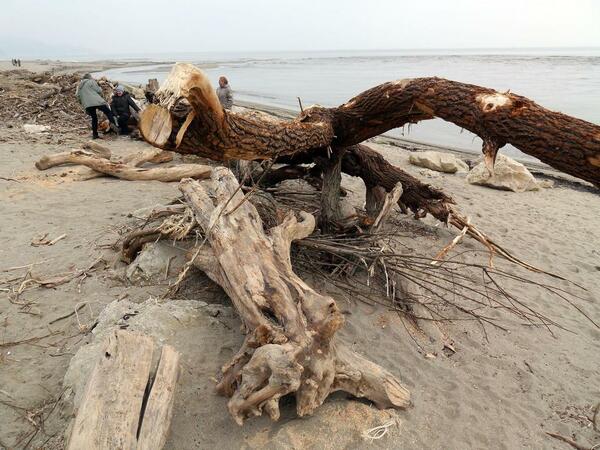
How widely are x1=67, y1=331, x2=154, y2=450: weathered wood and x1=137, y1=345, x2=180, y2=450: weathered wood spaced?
0.16ft

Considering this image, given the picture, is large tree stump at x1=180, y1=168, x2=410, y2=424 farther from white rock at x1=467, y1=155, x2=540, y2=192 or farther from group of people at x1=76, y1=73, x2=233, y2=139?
white rock at x1=467, y1=155, x2=540, y2=192

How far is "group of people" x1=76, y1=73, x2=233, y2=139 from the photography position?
878cm

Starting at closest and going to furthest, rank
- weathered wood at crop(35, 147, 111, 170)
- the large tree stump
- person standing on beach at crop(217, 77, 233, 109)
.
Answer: the large tree stump → weathered wood at crop(35, 147, 111, 170) → person standing on beach at crop(217, 77, 233, 109)

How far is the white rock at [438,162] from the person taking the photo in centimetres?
909

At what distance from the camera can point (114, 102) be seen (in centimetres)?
939

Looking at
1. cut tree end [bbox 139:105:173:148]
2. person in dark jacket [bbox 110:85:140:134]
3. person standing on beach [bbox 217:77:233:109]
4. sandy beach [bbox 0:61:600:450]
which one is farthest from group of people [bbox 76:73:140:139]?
cut tree end [bbox 139:105:173:148]

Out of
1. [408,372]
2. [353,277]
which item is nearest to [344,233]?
[353,277]

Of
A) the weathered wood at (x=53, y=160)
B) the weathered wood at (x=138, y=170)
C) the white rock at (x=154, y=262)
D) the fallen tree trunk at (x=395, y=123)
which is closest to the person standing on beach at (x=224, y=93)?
the weathered wood at (x=138, y=170)

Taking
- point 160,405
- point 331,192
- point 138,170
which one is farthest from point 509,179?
point 160,405

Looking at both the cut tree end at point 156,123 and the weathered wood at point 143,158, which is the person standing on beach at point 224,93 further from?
the cut tree end at point 156,123

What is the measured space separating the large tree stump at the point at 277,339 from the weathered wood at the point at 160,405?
295mm

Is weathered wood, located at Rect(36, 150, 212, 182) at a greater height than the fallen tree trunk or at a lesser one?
lesser

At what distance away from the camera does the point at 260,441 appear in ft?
7.00

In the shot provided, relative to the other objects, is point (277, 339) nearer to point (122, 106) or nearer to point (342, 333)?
point (342, 333)
